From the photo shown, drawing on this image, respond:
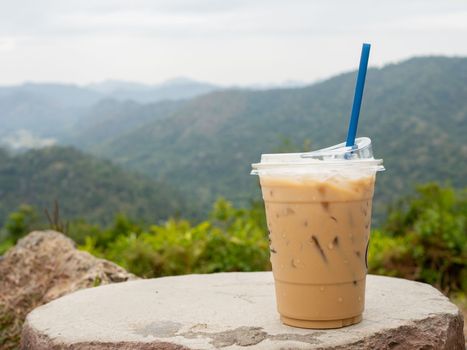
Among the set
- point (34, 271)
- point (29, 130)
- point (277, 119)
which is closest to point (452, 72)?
point (277, 119)

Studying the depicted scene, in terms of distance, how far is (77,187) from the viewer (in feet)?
108

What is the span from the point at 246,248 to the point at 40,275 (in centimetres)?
229

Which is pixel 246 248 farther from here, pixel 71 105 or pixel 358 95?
pixel 71 105

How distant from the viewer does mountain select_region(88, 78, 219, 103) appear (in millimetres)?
113375

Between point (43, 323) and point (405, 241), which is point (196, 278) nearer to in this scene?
point (43, 323)

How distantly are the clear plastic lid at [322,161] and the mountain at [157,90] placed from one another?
109m

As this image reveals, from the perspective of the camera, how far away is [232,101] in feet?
193

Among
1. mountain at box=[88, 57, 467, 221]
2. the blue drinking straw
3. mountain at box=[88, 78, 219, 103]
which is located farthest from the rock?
mountain at box=[88, 78, 219, 103]

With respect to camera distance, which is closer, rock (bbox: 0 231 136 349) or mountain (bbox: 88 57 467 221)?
rock (bbox: 0 231 136 349)

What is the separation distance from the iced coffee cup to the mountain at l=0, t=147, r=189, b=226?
90.4ft

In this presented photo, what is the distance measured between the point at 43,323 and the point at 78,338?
0.33 meters

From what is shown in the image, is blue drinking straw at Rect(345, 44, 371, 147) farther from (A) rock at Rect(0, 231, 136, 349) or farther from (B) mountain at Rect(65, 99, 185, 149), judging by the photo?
(B) mountain at Rect(65, 99, 185, 149)

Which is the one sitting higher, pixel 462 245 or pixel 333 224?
pixel 333 224

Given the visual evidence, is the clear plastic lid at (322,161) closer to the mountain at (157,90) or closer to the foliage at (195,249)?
the foliage at (195,249)
